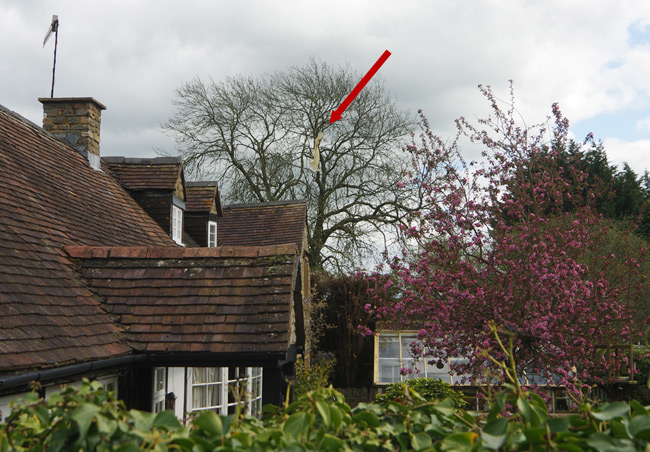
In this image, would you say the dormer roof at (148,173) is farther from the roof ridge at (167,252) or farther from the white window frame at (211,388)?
the roof ridge at (167,252)

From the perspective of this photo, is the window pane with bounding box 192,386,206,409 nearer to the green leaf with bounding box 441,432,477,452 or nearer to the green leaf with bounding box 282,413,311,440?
the green leaf with bounding box 282,413,311,440

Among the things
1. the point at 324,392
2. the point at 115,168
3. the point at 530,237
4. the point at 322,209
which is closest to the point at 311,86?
the point at 322,209

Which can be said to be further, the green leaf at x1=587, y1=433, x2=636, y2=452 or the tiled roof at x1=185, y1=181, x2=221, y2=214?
the tiled roof at x1=185, y1=181, x2=221, y2=214

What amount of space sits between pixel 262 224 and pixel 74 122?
28.2 ft

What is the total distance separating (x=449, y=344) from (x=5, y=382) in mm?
6641

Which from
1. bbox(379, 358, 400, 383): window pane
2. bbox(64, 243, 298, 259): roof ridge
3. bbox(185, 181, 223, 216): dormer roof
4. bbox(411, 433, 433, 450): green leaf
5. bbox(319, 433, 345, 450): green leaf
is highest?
A: bbox(185, 181, 223, 216): dormer roof

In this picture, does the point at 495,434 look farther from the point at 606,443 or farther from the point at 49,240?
the point at 49,240

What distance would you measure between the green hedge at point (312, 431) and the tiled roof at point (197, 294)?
5.41 m

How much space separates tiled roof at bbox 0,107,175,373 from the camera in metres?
6.31

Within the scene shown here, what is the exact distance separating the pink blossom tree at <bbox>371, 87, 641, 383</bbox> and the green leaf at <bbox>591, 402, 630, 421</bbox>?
23.5ft

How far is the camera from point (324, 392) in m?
2.20

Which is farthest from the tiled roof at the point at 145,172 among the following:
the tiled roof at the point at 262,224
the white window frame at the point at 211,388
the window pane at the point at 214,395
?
the window pane at the point at 214,395

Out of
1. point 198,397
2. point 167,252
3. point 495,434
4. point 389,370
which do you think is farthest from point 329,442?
point 389,370

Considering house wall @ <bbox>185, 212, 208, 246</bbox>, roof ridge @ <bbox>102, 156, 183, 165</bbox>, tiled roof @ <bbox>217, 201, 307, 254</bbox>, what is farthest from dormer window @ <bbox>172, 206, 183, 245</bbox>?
tiled roof @ <bbox>217, 201, 307, 254</bbox>
